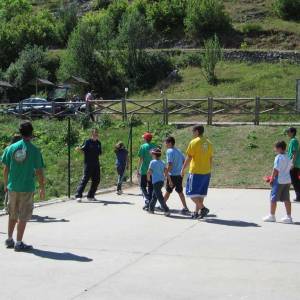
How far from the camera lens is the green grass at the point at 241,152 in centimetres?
2064

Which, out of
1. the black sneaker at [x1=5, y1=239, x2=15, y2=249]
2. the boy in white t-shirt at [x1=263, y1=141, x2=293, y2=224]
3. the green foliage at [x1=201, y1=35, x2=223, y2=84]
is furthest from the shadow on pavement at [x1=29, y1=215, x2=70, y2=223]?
the green foliage at [x1=201, y1=35, x2=223, y2=84]

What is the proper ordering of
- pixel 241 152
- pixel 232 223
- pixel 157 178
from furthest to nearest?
pixel 241 152 → pixel 157 178 → pixel 232 223

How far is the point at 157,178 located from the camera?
13344 millimetres

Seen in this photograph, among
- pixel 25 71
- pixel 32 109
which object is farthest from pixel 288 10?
pixel 32 109

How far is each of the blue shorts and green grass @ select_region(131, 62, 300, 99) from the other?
28.4m

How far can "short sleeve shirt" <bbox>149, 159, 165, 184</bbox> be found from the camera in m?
13.4

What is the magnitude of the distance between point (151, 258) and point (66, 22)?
61031mm

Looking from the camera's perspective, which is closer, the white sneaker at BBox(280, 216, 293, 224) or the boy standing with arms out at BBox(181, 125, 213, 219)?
the white sneaker at BBox(280, 216, 293, 224)

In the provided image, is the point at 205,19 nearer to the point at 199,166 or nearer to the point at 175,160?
the point at 175,160

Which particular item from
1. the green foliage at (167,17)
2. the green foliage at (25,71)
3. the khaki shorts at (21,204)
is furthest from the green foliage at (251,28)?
the khaki shorts at (21,204)

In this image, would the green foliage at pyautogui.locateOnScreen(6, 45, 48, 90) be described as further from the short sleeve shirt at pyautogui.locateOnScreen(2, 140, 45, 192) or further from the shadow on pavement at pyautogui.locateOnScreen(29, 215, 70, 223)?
the short sleeve shirt at pyautogui.locateOnScreen(2, 140, 45, 192)

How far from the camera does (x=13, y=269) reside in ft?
27.5

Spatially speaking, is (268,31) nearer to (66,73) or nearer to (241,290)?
(66,73)

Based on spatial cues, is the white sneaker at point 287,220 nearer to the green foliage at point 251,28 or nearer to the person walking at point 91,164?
the person walking at point 91,164
